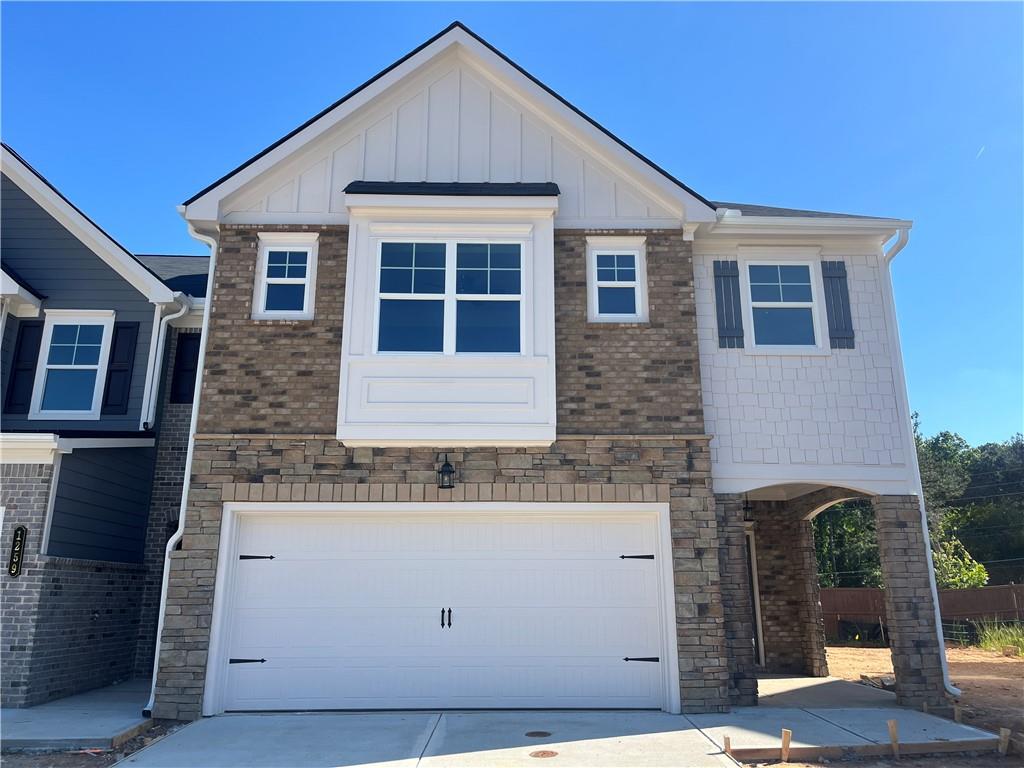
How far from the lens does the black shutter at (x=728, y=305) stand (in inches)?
411

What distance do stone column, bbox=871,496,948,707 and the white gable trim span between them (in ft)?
15.5

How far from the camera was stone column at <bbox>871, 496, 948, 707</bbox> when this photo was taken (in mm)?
9445

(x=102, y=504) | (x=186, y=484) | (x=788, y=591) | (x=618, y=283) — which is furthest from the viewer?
(x=788, y=591)

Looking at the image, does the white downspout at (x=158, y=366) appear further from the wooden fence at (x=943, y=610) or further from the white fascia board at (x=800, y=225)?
the wooden fence at (x=943, y=610)

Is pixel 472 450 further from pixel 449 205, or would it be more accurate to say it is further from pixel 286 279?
pixel 286 279

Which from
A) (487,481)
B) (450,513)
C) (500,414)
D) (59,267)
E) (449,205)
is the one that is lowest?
(450,513)

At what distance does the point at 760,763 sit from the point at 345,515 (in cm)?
545

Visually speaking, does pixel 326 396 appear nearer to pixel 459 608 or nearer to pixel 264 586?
pixel 264 586

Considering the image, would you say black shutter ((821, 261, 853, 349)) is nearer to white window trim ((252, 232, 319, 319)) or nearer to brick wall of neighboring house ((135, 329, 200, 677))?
white window trim ((252, 232, 319, 319))

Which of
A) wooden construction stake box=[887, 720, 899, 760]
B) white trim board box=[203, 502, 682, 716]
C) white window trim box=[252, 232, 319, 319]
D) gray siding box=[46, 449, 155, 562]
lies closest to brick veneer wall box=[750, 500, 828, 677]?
white trim board box=[203, 502, 682, 716]

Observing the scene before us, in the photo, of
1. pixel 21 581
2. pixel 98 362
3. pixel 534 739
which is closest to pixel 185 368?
pixel 98 362

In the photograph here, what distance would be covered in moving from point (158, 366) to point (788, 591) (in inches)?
445

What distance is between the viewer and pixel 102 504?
10.9 m

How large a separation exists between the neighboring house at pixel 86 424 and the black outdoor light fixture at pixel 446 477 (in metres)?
5.13
